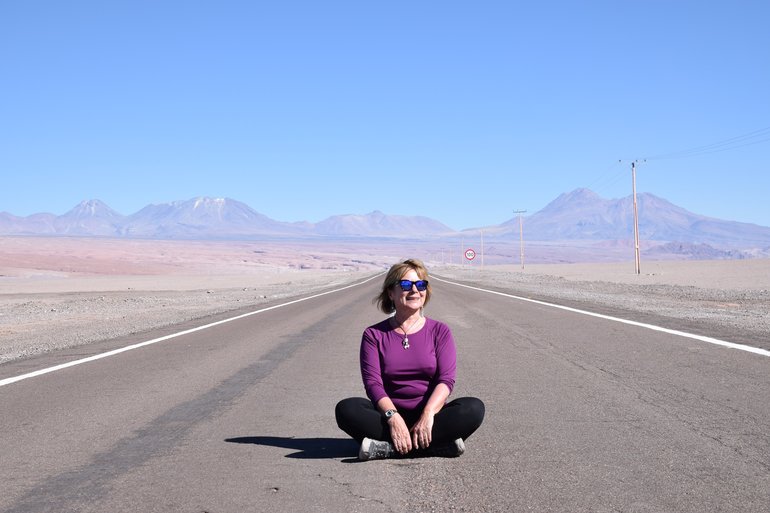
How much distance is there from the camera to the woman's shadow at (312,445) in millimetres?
5832

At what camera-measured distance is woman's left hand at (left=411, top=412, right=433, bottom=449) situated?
555 cm

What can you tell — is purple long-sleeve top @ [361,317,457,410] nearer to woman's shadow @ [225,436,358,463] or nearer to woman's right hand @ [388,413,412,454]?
woman's right hand @ [388,413,412,454]

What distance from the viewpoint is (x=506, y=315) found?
64.8 feet

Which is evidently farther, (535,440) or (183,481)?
(535,440)

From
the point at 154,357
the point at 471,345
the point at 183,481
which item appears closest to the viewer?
the point at 183,481

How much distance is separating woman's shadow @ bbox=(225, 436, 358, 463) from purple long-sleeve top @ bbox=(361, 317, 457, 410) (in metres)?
0.50

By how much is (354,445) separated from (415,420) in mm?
569

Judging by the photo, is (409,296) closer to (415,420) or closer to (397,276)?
(397,276)

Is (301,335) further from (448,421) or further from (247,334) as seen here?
(448,421)

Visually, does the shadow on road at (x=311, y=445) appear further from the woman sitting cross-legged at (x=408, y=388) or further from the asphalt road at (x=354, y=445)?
the woman sitting cross-legged at (x=408, y=388)

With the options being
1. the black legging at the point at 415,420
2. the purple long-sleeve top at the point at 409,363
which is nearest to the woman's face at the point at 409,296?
the purple long-sleeve top at the point at 409,363

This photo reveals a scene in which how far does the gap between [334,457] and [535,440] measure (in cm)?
148

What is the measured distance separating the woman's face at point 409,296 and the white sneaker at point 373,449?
0.93m

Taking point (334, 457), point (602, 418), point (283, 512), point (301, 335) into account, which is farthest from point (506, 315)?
point (283, 512)
